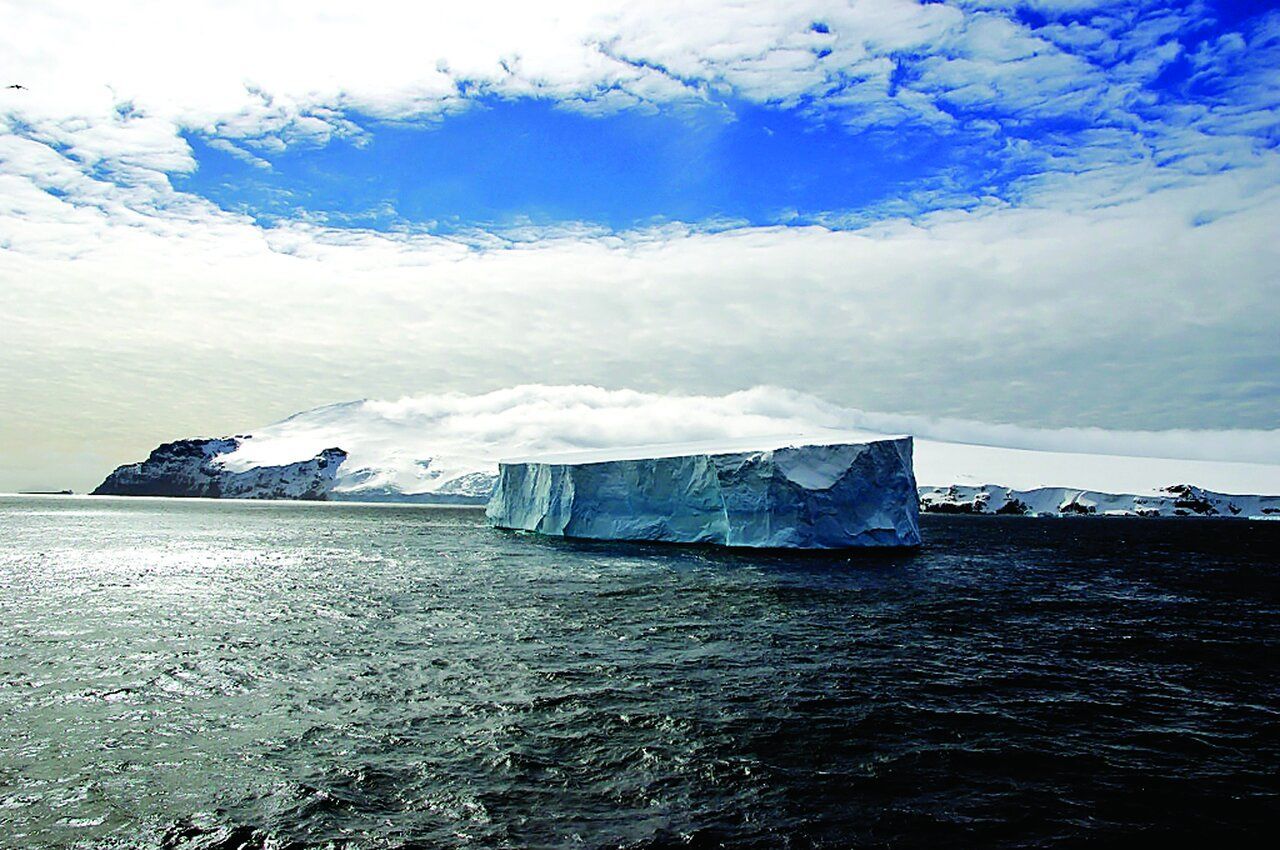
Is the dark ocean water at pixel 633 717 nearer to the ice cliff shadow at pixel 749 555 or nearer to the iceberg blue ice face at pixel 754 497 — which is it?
the ice cliff shadow at pixel 749 555

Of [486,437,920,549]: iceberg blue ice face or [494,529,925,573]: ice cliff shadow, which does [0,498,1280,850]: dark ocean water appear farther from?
[486,437,920,549]: iceberg blue ice face

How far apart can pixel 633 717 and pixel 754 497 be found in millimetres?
21325

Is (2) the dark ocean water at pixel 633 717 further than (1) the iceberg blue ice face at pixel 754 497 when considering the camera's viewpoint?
No

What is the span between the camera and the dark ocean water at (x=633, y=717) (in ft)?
24.5

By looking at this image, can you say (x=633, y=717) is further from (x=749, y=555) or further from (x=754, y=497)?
(x=749, y=555)

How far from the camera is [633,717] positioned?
10.2 meters

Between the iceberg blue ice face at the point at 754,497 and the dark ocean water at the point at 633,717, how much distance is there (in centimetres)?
822

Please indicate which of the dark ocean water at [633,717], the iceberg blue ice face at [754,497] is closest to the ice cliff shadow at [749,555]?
the iceberg blue ice face at [754,497]

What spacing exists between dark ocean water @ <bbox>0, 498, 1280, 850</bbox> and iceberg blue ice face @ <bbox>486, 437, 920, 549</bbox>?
27.0 ft

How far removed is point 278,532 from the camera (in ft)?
169

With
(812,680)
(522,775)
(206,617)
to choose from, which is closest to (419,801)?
(522,775)

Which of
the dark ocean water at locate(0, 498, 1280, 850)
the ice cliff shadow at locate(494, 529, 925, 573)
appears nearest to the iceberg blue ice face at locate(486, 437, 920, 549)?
the ice cliff shadow at locate(494, 529, 925, 573)

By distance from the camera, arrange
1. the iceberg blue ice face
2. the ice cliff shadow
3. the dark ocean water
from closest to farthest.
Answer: the dark ocean water → the ice cliff shadow → the iceberg blue ice face

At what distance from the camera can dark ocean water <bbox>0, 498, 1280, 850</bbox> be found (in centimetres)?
746
